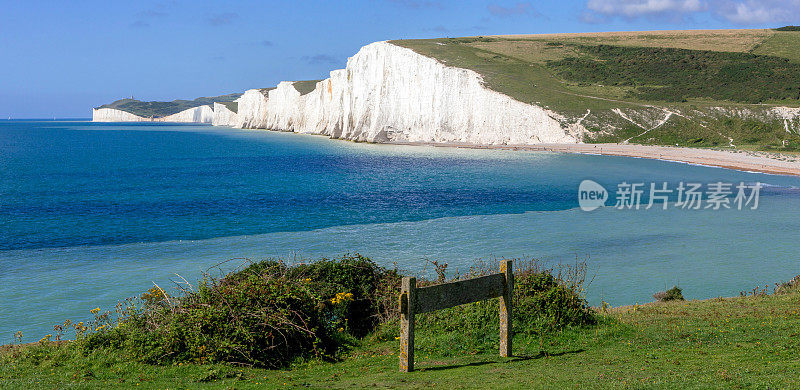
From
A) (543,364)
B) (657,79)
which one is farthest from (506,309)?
(657,79)

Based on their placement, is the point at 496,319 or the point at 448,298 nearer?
the point at 448,298

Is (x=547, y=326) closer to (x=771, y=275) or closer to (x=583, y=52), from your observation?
(x=771, y=275)

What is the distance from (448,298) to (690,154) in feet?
244

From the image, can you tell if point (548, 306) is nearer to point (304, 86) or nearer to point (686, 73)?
point (686, 73)

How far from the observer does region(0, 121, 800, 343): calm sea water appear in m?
21.1

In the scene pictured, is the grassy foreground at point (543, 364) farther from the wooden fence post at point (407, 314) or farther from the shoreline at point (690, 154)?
the shoreline at point (690, 154)

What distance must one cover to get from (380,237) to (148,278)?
11058 millimetres

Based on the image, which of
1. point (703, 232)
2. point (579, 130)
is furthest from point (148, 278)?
point (579, 130)

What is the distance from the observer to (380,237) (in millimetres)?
29297

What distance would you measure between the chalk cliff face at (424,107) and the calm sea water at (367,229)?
100ft

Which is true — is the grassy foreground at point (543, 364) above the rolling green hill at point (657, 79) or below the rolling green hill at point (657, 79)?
below

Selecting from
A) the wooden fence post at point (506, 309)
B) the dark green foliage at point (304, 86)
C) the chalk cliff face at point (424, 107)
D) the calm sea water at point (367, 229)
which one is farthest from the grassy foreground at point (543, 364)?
the dark green foliage at point (304, 86)

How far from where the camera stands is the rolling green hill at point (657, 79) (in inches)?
3516

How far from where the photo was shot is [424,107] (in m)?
107
